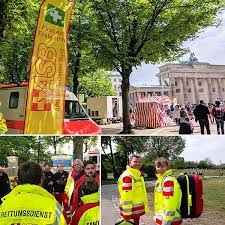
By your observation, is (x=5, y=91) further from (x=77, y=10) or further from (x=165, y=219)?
(x=165, y=219)

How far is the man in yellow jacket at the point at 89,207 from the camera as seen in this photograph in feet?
17.4

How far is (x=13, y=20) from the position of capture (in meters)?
15.4

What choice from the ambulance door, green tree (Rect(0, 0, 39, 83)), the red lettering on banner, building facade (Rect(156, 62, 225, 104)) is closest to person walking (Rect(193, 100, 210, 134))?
the ambulance door

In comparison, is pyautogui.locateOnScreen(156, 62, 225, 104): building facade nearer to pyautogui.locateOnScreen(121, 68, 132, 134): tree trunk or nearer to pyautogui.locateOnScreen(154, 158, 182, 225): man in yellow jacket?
pyautogui.locateOnScreen(121, 68, 132, 134): tree trunk

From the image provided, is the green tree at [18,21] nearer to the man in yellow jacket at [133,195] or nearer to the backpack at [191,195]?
the man in yellow jacket at [133,195]

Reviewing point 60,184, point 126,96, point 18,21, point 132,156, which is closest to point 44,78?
point 60,184

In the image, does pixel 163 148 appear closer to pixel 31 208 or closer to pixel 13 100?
pixel 31 208

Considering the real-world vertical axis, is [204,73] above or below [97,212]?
above

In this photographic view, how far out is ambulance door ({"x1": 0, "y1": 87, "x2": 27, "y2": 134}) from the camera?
13.0 metres

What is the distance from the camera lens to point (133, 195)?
17.3 ft

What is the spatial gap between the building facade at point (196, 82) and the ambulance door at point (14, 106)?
52354 mm

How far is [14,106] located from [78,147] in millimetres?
8669

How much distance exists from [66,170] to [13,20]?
11222mm

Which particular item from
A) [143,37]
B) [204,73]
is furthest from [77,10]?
[204,73]
